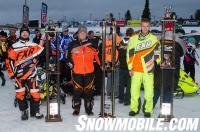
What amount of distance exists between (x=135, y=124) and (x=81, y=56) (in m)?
1.66

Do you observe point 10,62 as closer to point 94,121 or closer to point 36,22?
point 94,121

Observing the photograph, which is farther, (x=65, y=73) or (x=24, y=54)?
(x=65, y=73)

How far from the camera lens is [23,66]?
26.7ft

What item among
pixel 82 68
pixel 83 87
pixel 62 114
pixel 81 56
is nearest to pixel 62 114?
pixel 62 114

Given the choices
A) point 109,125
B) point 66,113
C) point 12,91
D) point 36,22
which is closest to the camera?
point 109,125

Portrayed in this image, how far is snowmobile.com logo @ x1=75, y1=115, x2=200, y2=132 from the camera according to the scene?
24.4 ft

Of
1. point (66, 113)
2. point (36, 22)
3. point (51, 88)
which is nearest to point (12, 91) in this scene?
point (51, 88)

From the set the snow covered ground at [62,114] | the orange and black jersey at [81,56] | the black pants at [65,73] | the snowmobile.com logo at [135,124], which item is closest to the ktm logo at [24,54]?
the orange and black jersey at [81,56]

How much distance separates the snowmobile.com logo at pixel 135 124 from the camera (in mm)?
7441

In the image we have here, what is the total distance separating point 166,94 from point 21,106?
8.99 feet

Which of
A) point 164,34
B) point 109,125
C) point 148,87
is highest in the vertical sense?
point 164,34

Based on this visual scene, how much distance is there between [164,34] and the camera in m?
→ 7.90

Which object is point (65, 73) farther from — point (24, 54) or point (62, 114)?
point (24, 54)

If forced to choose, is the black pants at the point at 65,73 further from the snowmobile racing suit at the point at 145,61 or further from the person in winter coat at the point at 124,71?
the snowmobile racing suit at the point at 145,61
